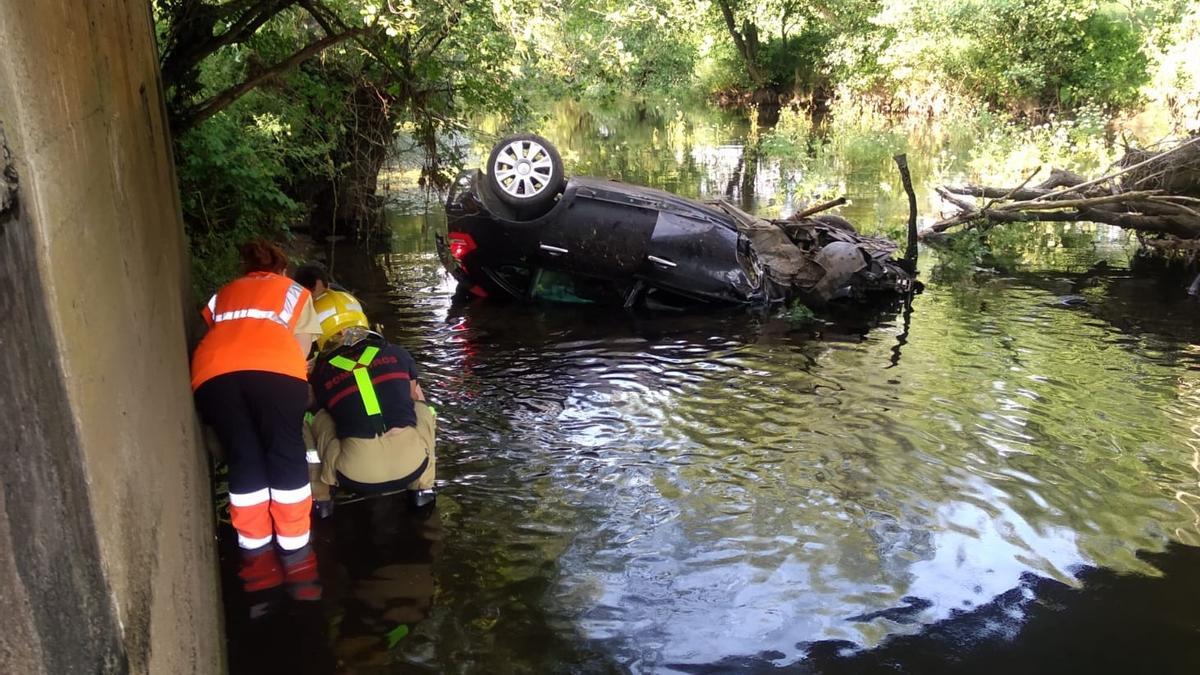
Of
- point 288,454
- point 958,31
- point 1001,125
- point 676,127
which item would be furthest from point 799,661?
point 676,127

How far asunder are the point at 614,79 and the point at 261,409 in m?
8.78

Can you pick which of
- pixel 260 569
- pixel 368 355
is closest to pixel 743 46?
pixel 368 355

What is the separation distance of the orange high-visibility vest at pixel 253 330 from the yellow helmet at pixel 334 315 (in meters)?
0.65

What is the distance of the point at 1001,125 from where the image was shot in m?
22.4

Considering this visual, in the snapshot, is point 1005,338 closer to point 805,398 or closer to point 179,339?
point 805,398

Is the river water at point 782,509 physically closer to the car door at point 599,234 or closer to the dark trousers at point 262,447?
→ the dark trousers at point 262,447

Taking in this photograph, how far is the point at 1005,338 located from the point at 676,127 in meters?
24.8

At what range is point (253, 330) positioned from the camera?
160 inches

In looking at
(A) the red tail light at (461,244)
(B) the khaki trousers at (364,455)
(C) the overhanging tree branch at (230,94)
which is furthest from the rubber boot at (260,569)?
(A) the red tail light at (461,244)

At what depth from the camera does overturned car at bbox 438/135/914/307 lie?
956 centimetres

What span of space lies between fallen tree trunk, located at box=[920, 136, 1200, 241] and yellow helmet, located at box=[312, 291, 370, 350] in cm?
1031

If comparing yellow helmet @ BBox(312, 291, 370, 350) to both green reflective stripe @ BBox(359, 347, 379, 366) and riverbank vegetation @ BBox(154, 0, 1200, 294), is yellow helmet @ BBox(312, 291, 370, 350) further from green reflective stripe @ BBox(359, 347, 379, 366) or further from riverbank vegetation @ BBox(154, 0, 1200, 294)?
riverbank vegetation @ BBox(154, 0, 1200, 294)

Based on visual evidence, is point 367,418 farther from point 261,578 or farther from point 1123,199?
point 1123,199

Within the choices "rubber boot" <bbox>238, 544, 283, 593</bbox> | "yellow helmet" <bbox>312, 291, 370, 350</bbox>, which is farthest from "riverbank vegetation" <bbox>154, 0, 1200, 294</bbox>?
"rubber boot" <bbox>238, 544, 283, 593</bbox>
